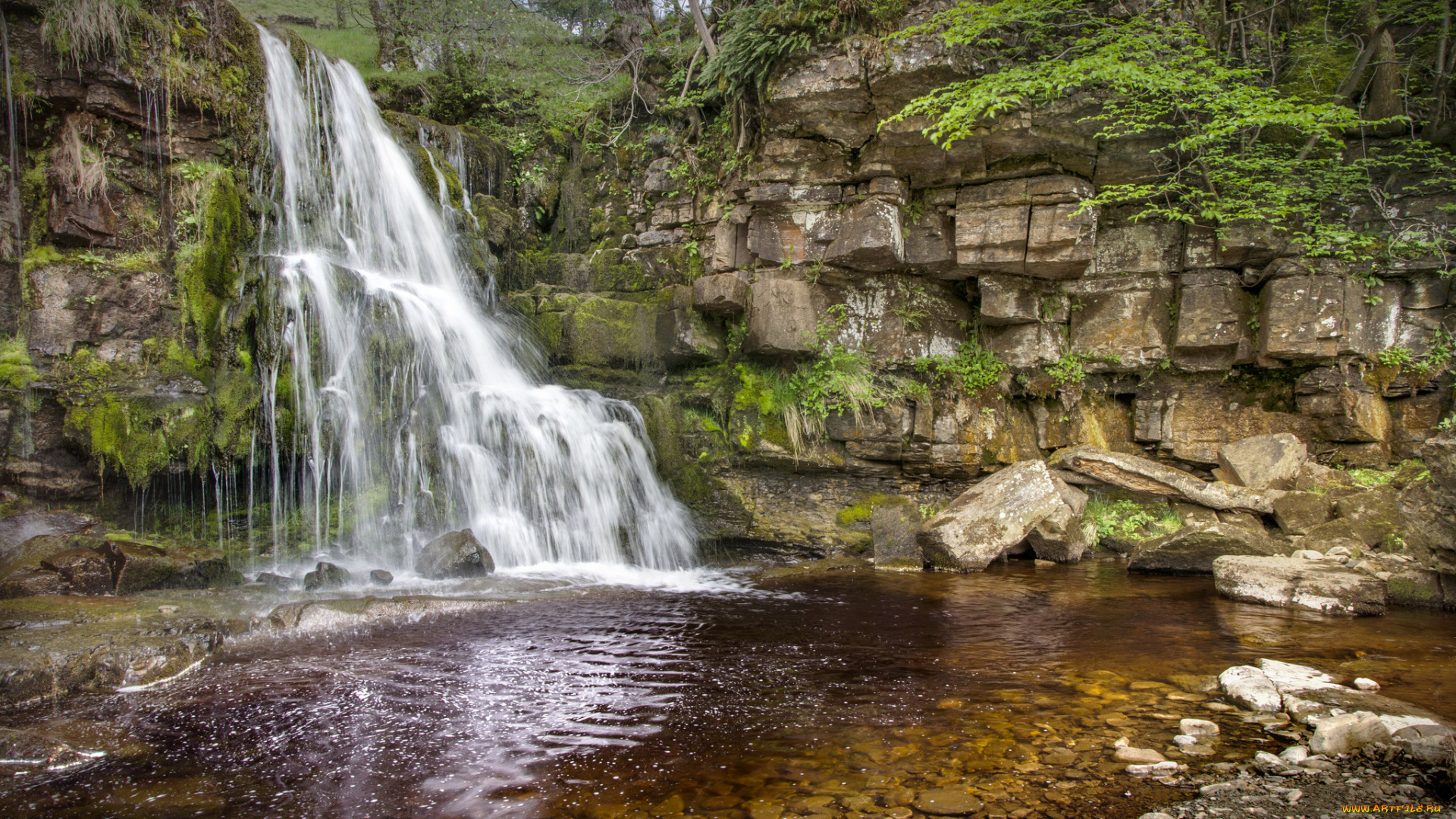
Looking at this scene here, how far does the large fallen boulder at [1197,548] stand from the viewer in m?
8.22

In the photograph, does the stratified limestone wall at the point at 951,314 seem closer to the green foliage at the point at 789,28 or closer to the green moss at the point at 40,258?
the green foliage at the point at 789,28

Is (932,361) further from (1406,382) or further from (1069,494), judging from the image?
(1406,382)

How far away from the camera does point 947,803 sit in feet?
9.83

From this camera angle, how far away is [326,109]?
442 inches

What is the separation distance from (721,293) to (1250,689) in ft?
27.5

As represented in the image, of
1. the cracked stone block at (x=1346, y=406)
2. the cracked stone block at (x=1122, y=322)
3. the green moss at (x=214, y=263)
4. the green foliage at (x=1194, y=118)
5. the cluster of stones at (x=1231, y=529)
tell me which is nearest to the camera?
the cluster of stones at (x=1231, y=529)

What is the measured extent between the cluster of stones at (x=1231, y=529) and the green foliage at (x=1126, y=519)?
11 cm

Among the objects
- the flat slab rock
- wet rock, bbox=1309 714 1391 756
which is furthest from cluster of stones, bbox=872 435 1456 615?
wet rock, bbox=1309 714 1391 756

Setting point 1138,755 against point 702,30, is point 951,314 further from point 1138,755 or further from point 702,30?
point 1138,755

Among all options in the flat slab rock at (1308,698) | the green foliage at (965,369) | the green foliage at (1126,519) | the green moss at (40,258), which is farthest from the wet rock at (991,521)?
the green moss at (40,258)

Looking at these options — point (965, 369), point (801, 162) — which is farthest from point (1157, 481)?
point (801, 162)

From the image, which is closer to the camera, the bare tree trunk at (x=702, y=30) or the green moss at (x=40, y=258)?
the green moss at (x=40, y=258)

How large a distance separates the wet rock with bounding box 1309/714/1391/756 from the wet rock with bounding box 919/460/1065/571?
5735 millimetres

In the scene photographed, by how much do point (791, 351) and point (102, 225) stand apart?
8.92 metres
